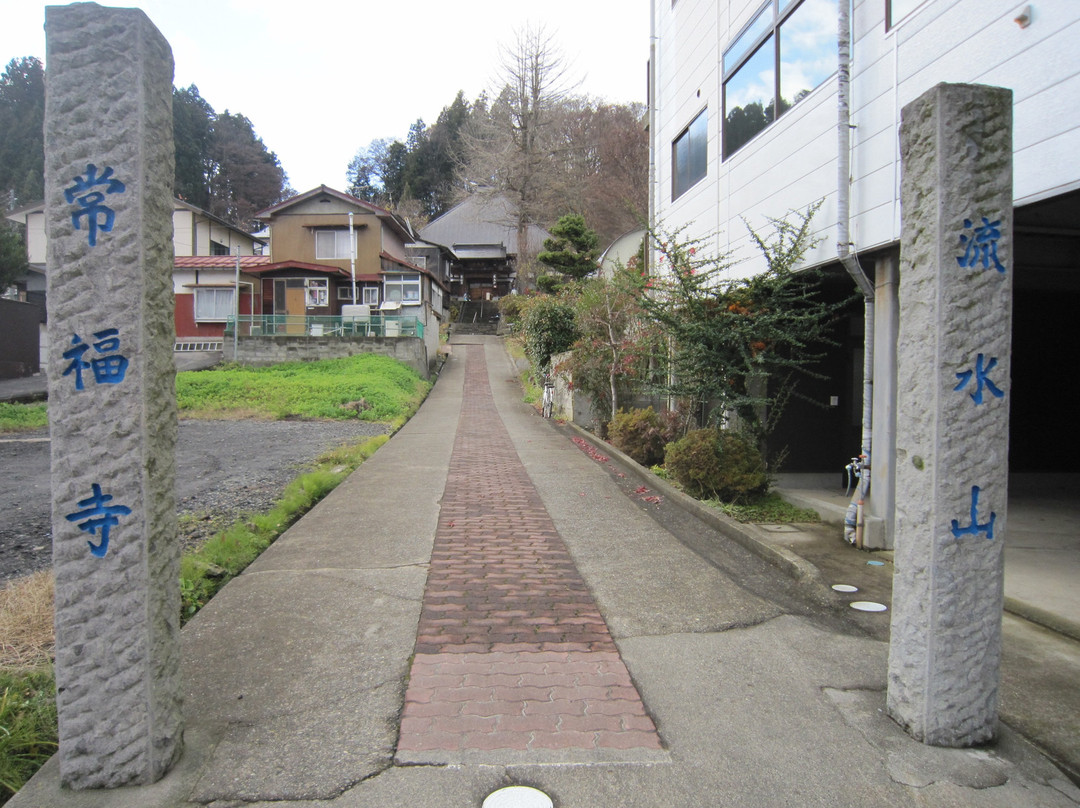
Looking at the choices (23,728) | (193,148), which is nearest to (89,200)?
(23,728)

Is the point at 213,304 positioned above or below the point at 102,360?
above

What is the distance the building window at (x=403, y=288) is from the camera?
118 feet

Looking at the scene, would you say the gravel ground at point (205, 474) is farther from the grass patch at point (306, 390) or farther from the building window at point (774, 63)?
the building window at point (774, 63)

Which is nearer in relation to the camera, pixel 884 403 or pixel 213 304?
pixel 884 403

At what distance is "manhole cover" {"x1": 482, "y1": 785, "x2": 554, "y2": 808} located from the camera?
2748 mm

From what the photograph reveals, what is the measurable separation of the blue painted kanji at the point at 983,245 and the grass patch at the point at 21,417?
16467mm

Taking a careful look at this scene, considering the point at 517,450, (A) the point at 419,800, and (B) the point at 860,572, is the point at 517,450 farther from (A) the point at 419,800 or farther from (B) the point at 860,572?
(A) the point at 419,800

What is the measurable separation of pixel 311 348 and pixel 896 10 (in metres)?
24.7

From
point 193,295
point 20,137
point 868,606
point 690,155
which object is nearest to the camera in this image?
point 868,606

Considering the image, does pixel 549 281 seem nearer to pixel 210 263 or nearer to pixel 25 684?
pixel 210 263

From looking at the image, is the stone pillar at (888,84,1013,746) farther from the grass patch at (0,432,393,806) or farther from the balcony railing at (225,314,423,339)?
the balcony railing at (225,314,423,339)

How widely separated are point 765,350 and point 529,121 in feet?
120

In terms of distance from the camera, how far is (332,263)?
3547cm

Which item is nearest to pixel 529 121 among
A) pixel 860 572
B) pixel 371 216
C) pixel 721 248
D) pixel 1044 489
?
pixel 371 216
